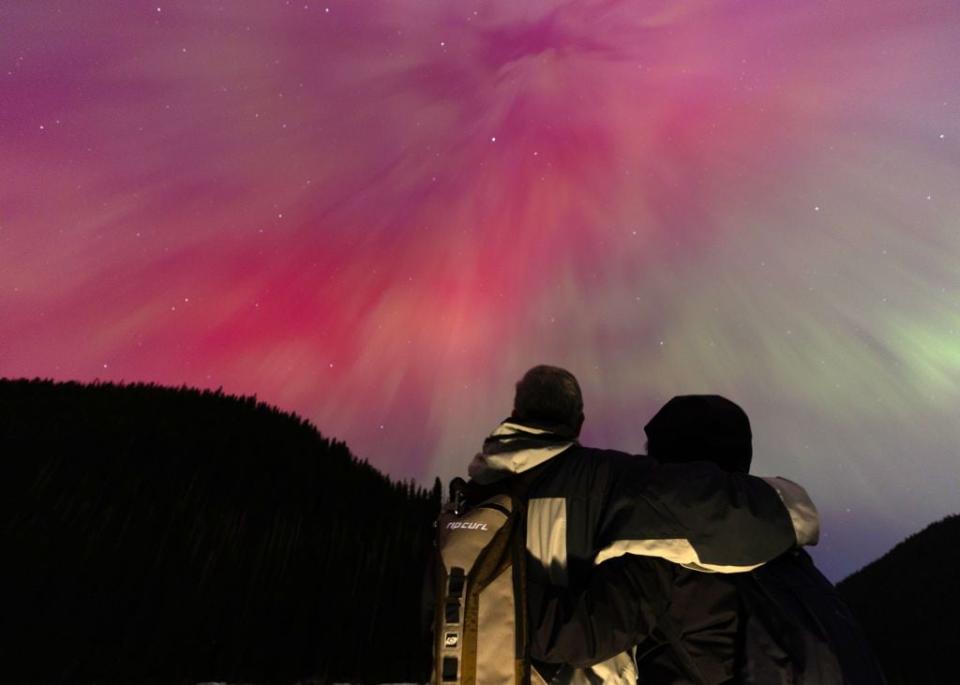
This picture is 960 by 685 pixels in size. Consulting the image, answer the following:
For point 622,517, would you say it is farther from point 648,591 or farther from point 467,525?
point 467,525

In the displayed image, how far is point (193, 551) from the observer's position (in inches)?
387

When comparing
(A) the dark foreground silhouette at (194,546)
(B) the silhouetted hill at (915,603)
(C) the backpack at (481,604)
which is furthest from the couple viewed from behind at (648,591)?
(B) the silhouetted hill at (915,603)

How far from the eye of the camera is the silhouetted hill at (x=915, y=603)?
68.4ft

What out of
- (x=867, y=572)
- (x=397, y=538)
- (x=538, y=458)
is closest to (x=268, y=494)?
(x=397, y=538)

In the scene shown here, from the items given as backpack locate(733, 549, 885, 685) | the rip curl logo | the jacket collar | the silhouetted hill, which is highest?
the silhouetted hill

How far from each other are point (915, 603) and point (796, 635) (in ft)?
96.4

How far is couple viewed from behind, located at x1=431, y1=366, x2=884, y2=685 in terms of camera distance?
7.58 feet

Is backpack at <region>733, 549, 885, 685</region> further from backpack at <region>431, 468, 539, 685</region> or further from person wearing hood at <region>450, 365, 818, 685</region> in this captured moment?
backpack at <region>431, 468, 539, 685</region>

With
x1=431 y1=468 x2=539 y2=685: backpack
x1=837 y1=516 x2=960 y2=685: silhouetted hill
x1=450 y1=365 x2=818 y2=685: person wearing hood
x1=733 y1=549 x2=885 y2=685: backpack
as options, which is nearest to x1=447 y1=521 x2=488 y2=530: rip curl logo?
x1=431 y1=468 x2=539 y2=685: backpack

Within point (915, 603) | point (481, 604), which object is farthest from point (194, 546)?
point (915, 603)

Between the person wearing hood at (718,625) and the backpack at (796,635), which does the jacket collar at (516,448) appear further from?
the backpack at (796,635)

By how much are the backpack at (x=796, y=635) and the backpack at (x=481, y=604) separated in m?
0.83

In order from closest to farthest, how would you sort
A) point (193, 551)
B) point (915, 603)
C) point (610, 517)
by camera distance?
point (610, 517) → point (193, 551) → point (915, 603)

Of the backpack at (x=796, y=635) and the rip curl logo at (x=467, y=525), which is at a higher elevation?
the rip curl logo at (x=467, y=525)
